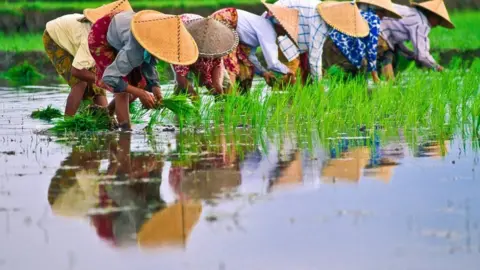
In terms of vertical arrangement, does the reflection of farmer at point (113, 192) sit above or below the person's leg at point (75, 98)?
below

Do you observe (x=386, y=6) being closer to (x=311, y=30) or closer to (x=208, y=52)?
(x=311, y=30)

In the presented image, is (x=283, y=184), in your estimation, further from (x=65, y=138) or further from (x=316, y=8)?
(x=316, y=8)

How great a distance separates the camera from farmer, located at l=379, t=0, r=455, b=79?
11.7 meters

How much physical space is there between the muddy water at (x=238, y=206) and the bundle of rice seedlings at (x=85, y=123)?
82cm

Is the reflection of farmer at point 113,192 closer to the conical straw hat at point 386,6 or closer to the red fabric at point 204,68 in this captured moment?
the red fabric at point 204,68

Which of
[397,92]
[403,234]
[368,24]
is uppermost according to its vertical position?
[368,24]

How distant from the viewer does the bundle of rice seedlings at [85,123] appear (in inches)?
284

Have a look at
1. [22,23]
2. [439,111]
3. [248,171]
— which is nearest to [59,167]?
[248,171]

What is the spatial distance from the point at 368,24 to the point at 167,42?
478 cm

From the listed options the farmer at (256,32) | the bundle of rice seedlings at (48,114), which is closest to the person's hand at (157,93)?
the bundle of rice seedlings at (48,114)

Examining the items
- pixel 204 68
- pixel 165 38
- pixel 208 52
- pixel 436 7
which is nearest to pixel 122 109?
pixel 165 38

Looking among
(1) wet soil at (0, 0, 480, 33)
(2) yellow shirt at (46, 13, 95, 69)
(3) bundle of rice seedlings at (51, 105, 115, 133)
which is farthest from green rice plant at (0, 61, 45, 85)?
(3) bundle of rice seedlings at (51, 105, 115, 133)

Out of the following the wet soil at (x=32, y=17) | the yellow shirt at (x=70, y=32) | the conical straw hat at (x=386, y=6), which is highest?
the wet soil at (x=32, y=17)

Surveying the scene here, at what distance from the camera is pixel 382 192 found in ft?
14.8
